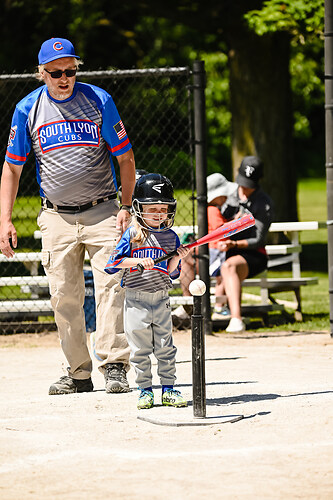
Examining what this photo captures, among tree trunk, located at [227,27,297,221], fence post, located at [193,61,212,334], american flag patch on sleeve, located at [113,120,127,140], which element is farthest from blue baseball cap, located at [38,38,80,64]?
tree trunk, located at [227,27,297,221]

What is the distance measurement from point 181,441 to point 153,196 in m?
1.41

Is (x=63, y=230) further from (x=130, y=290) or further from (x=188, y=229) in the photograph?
(x=188, y=229)

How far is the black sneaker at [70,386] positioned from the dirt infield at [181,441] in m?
0.10

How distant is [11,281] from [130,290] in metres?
4.00

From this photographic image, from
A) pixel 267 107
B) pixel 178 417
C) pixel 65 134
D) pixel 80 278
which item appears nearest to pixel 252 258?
pixel 80 278

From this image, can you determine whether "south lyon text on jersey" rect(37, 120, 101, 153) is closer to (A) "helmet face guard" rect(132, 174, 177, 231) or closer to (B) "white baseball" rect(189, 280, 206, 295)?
(A) "helmet face guard" rect(132, 174, 177, 231)

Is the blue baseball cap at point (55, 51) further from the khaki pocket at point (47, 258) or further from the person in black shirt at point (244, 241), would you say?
the person in black shirt at point (244, 241)

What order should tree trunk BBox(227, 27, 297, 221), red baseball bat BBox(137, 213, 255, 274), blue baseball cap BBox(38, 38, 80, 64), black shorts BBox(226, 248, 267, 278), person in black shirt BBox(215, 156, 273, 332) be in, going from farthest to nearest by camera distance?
tree trunk BBox(227, 27, 297, 221) → black shorts BBox(226, 248, 267, 278) → person in black shirt BBox(215, 156, 273, 332) → blue baseball cap BBox(38, 38, 80, 64) → red baseball bat BBox(137, 213, 255, 274)

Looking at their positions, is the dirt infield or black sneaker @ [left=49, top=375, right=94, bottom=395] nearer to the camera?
the dirt infield

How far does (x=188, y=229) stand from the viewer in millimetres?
9555

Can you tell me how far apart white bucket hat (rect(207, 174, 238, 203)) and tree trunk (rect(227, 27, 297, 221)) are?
435 cm

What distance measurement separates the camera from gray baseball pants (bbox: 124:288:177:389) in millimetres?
5676

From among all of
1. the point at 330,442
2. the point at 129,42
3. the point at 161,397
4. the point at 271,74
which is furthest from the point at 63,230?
the point at 129,42

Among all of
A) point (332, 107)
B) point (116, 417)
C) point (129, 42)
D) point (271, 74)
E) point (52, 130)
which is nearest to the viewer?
point (116, 417)
